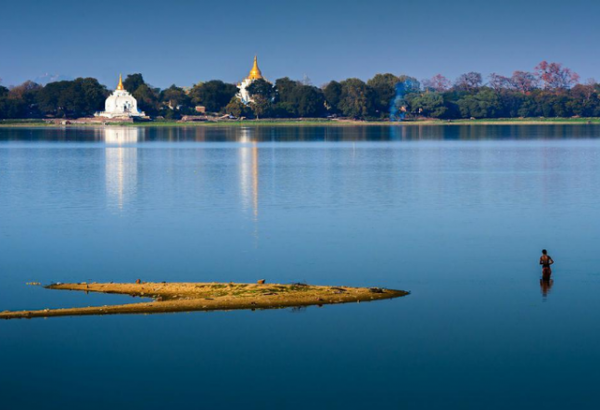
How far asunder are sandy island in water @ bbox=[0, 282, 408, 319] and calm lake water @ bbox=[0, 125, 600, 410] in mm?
395

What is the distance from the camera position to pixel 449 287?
24.4 metres

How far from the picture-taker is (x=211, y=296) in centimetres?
2244

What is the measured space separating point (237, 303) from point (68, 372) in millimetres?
5064

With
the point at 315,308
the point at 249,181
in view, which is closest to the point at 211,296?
the point at 315,308

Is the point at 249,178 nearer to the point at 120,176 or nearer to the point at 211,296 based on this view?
the point at 120,176

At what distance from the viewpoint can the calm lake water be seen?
17297 millimetres

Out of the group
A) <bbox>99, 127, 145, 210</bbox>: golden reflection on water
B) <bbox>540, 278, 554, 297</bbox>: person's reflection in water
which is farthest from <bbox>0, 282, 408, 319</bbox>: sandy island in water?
<bbox>99, 127, 145, 210</bbox>: golden reflection on water

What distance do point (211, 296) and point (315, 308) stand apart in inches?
102

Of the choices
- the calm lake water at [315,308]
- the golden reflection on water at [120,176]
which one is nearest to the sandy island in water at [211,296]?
the calm lake water at [315,308]

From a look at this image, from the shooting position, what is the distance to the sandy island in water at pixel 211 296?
21562 mm

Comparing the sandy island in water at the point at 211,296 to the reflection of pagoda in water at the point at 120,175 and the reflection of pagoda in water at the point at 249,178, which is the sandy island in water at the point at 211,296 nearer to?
the reflection of pagoda in water at the point at 249,178

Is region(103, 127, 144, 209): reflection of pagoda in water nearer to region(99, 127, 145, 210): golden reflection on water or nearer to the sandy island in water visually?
region(99, 127, 145, 210): golden reflection on water

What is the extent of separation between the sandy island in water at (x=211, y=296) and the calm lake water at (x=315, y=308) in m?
0.39

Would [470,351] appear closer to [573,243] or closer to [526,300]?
[526,300]
